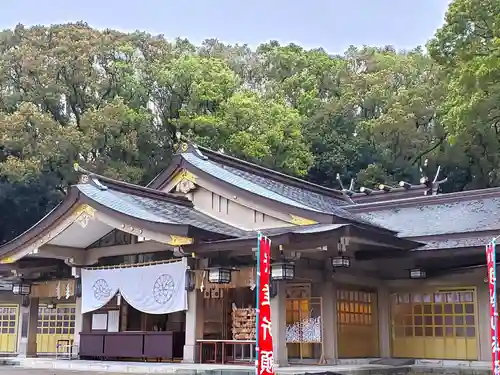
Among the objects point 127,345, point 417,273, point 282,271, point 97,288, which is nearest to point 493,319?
point 282,271

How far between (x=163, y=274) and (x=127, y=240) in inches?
78.9

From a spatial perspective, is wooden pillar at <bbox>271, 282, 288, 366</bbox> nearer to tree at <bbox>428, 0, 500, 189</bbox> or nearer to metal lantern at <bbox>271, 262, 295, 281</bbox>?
metal lantern at <bbox>271, 262, 295, 281</bbox>

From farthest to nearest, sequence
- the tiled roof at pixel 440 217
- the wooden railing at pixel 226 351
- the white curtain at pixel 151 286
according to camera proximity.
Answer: the tiled roof at pixel 440 217 → the white curtain at pixel 151 286 → the wooden railing at pixel 226 351

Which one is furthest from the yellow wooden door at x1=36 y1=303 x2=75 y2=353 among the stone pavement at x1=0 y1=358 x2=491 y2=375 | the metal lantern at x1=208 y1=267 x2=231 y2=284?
the metal lantern at x1=208 y1=267 x2=231 y2=284

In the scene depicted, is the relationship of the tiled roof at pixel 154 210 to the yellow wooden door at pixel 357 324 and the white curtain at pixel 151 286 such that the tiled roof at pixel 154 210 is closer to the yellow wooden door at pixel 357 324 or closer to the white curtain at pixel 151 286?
the white curtain at pixel 151 286

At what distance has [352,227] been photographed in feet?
49.0

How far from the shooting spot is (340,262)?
16.2 meters

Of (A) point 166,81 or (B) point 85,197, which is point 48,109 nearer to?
(A) point 166,81

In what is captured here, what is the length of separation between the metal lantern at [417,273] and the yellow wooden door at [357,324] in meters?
1.59

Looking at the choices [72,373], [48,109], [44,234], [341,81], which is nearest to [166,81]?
[48,109]

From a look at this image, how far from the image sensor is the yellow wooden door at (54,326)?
21.0 metres

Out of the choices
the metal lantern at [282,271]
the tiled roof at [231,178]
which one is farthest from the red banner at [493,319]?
the tiled roof at [231,178]

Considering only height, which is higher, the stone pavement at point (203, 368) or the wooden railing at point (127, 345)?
the wooden railing at point (127, 345)

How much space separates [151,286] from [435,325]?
7735 millimetres
